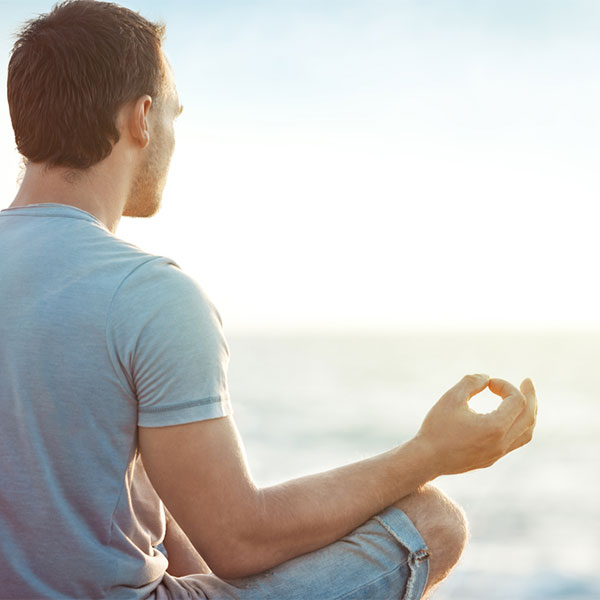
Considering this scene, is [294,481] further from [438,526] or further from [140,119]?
[140,119]

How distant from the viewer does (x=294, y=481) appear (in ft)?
4.99

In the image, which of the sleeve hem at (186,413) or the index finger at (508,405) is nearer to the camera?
the sleeve hem at (186,413)

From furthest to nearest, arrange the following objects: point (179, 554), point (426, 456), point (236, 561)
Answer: point (179, 554) < point (426, 456) < point (236, 561)

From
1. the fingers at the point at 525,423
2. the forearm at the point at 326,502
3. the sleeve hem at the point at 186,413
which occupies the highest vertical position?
the sleeve hem at the point at 186,413

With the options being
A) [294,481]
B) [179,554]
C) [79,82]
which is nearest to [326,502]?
[294,481]

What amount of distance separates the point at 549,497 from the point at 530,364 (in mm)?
20889

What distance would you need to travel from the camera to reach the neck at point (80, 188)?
1562 millimetres

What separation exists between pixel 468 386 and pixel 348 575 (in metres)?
0.45

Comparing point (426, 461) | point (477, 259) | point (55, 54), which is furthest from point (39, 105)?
point (477, 259)

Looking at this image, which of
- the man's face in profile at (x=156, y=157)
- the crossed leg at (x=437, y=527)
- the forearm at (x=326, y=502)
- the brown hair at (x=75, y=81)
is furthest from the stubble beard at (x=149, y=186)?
the crossed leg at (x=437, y=527)

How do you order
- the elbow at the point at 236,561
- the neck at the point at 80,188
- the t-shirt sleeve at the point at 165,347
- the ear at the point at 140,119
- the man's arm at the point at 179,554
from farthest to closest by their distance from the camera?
1. the man's arm at the point at 179,554
2. the ear at the point at 140,119
3. the neck at the point at 80,188
4. the elbow at the point at 236,561
5. the t-shirt sleeve at the point at 165,347

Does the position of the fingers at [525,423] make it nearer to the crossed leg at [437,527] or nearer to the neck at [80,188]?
the crossed leg at [437,527]

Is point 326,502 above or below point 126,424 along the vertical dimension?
below

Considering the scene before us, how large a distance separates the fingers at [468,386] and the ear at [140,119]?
84cm
